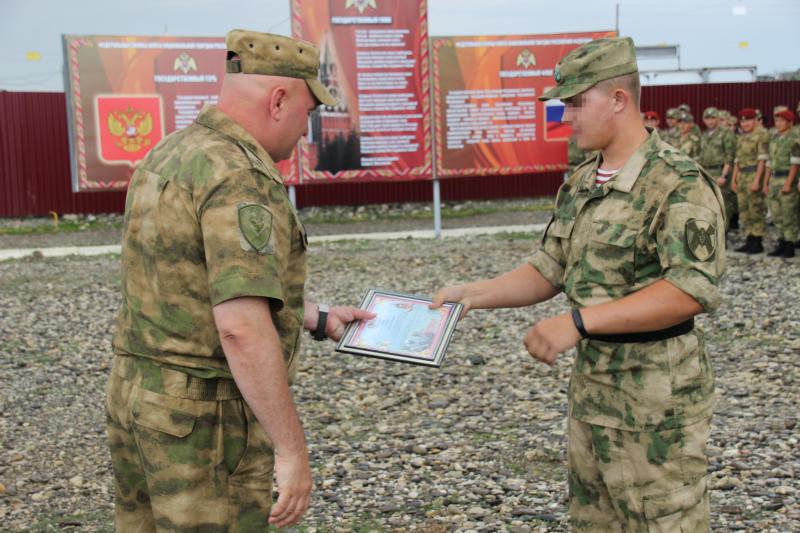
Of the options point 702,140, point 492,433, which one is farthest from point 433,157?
point 492,433

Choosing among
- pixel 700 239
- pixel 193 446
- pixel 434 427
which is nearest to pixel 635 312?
pixel 700 239

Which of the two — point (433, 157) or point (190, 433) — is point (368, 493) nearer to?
point (190, 433)

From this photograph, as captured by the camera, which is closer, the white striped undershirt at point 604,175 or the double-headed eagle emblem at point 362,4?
the white striped undershirt at point 604,175

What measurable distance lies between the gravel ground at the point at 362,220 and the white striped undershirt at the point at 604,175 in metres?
13.4

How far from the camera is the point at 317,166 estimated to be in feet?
44.9

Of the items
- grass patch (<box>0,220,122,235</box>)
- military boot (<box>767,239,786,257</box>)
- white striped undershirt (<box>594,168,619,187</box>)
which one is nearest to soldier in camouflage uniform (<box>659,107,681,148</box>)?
military boot (<box>767,239,786,257</box>)

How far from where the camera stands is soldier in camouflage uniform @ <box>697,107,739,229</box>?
1404 cm

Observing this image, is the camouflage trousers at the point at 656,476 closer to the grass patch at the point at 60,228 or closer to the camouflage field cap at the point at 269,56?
the camouflage field cap at the point at 269,56

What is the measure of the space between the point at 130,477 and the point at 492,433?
3.17 meters

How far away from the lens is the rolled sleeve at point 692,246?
96.7 inches

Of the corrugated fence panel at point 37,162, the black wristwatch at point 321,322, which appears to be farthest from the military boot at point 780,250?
the corrugated fence panel at point 37,162

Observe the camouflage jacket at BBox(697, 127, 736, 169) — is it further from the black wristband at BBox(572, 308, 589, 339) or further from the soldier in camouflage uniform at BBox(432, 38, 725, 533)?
the black wristband at BBox(572, 308, 589, 339)

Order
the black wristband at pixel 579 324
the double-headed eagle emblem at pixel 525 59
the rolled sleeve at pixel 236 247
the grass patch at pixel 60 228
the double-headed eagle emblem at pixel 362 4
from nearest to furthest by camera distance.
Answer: the rolled sleeve at pixel 236 247 → the black wristband at pixel 579 324 → the double-headed eagle emblem at pixel 362 4 → the double-headed eagle emblem at pixel 525 59 → the grass patch at pixel 60 228

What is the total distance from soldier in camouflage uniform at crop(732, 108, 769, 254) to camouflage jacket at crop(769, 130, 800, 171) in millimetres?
493
